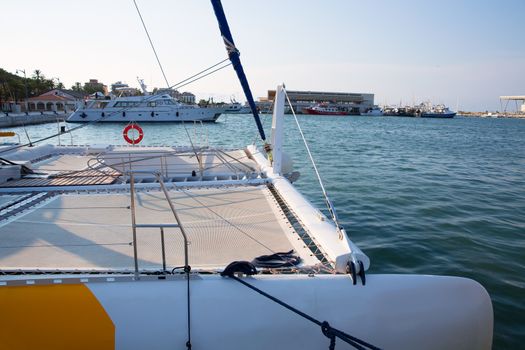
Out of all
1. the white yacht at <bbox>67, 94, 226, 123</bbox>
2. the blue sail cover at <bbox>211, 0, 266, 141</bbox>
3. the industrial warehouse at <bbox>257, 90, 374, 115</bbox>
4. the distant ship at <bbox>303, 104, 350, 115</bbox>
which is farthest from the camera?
the industrial warehouse at <bbox>257, 90, 374, 115</bbox>

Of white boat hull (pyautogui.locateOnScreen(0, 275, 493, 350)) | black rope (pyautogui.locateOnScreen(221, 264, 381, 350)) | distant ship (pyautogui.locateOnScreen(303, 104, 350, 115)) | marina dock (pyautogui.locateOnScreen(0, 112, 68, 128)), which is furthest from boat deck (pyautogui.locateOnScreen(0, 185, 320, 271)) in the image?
distant ship (pyautogui.locateOnScreen(303, 104, 350, 115))

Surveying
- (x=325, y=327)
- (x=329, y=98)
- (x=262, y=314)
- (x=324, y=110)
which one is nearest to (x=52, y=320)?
(x=262, y=314)

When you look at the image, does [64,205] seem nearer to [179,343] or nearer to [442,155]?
[179,343]

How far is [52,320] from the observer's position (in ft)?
9.02

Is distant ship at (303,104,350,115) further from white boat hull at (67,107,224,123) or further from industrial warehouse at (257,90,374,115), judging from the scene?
white boat hull at (67,107,224,123)

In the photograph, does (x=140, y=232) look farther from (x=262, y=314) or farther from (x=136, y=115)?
(x=136, y=115)

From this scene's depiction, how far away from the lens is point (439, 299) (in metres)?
3.05

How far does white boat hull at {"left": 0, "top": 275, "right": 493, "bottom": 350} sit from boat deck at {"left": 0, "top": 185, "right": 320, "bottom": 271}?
1.53 feet

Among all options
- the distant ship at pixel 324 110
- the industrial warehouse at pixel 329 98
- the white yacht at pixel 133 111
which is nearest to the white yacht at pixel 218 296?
the white yacht at pixel 133 111

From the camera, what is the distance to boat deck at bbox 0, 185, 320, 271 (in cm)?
350

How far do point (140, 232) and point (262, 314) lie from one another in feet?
6.87

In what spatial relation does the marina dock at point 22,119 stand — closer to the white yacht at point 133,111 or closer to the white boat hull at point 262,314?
the white yacht at point 133,111

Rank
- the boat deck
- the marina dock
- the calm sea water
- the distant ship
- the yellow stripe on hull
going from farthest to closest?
the distant ship < the marina dock < the calm sea water < the boat deck < the yellow stripe on hull

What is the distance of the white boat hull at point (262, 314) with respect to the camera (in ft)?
9.06
